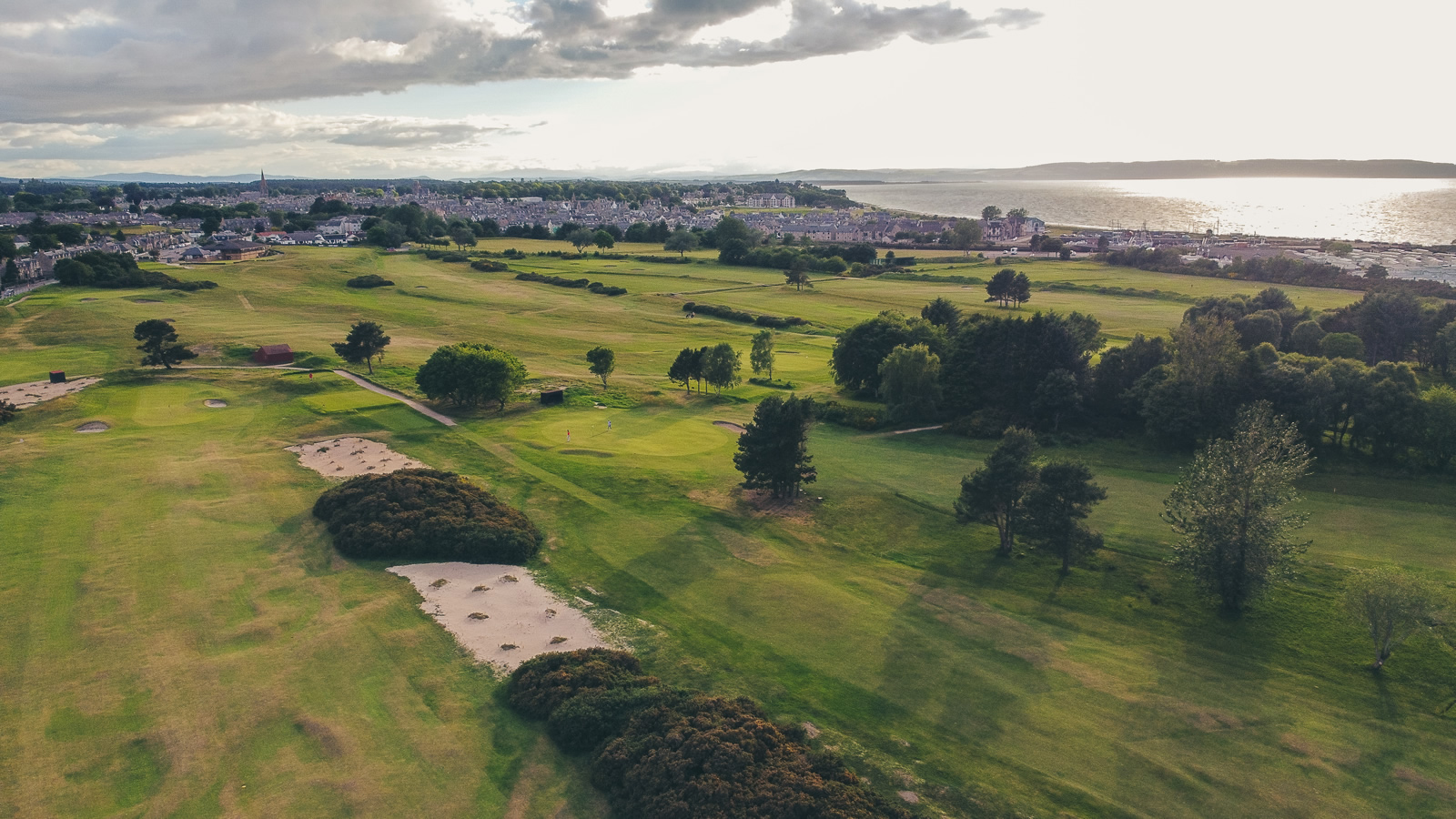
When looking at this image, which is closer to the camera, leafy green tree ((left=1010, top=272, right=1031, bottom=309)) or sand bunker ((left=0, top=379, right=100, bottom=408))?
sand bunker ((left=0, top=379, right=100, bottom=408))

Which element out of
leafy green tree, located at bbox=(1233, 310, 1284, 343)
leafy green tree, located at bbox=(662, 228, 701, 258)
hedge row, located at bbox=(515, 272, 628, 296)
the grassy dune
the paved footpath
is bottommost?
→ the grassy dune

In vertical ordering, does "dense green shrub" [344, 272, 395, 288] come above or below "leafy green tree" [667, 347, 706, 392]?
above

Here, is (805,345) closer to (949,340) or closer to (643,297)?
(949,340)

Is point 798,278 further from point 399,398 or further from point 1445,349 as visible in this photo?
point 1445,349


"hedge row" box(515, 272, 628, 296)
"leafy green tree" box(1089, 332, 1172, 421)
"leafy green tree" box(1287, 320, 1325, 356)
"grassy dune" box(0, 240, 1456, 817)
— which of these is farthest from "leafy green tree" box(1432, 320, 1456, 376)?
"hedge row" box(515, 272, 628, 296)

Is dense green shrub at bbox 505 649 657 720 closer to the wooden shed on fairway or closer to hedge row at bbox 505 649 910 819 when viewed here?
hedge row at bbox 505 649 910 819

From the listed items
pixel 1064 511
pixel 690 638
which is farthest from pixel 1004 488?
pixel 690 638

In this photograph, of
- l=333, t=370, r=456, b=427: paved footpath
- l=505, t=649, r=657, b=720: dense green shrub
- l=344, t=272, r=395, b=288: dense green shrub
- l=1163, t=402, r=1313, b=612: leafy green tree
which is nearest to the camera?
l=505, t=649, r=657, b=720: dense green shrub
